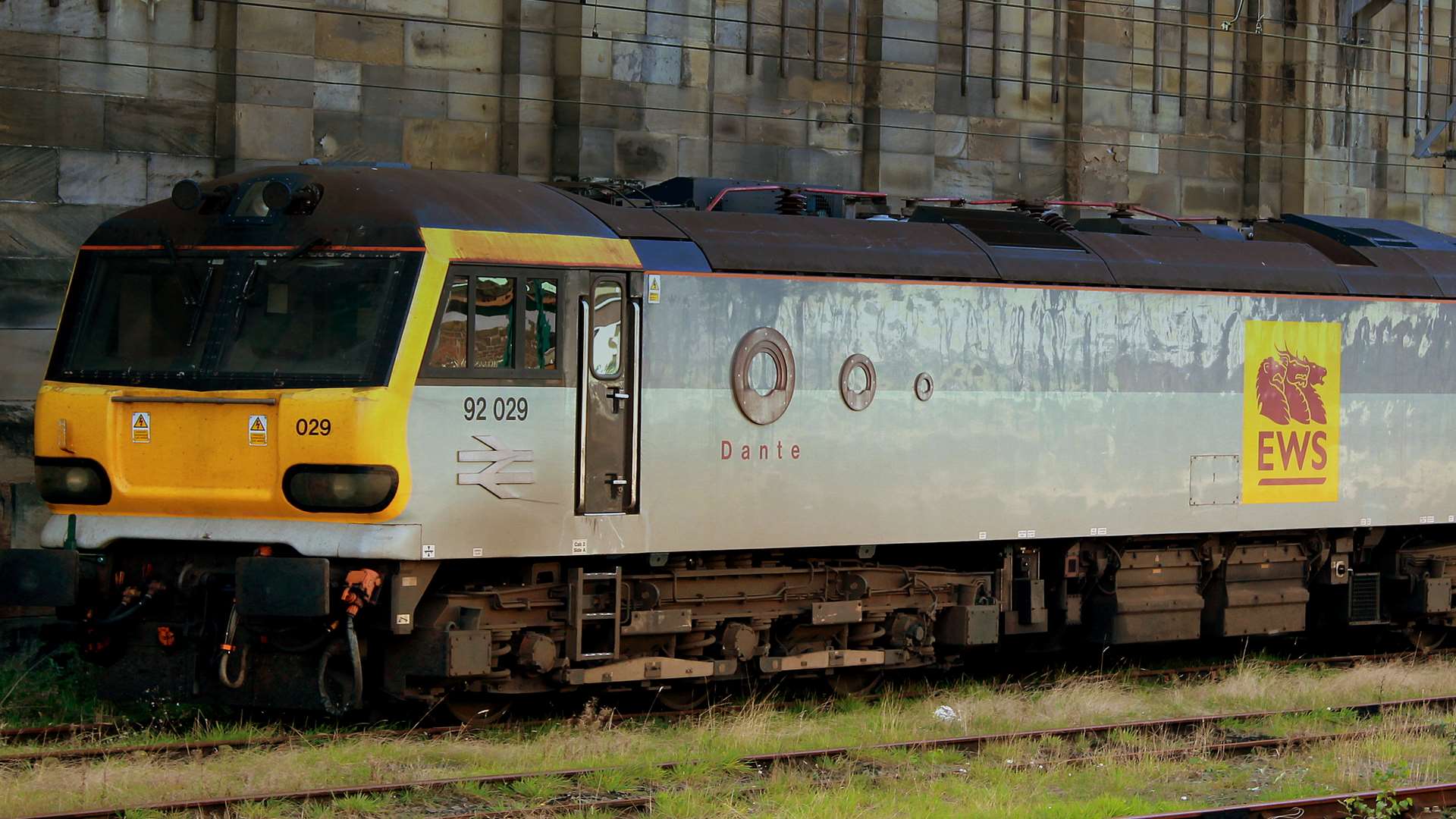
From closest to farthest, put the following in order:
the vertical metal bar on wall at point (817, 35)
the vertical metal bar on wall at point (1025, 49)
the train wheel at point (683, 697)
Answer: the train wheel at point (683, 697) → the vertical metal bar on wall at point (817, 35) → the vertical metal bar on wall at point (1025, 49)

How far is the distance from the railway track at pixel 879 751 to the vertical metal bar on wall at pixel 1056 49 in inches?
437

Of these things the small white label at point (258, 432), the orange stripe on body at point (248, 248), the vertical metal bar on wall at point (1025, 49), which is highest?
the vertical metal bar on wall at point (1025, 49)

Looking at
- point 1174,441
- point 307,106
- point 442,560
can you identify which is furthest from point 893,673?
point 307,106

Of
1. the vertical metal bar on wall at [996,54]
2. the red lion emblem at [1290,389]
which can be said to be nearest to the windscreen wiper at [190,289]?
the red lion emblem at [1290,389]

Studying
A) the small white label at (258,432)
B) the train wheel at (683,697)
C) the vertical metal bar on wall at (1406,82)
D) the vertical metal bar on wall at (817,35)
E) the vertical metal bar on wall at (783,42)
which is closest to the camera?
the small white label at (258,432)

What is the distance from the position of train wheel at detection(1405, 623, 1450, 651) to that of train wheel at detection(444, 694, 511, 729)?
895 cm

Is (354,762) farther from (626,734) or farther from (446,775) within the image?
(626,734)

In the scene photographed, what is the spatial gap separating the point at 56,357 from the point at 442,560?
2.82 meters

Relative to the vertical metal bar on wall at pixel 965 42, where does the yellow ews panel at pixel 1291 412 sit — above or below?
below

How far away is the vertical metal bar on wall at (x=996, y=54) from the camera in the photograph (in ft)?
72.6

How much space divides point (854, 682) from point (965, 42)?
1052 centimetres

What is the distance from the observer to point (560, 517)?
37.4ft

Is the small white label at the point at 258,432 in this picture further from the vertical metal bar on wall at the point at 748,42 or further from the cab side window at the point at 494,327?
the vertical metal bar on wall at the point at 748,42

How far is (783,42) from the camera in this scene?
20.4 metres
